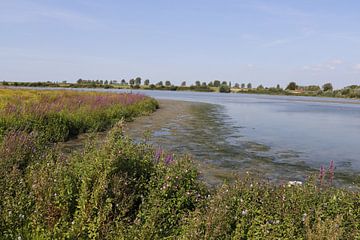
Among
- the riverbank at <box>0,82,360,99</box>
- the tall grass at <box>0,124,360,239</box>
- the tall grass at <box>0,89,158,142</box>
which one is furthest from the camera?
the riverbank at <box>0,82,360,99</box>

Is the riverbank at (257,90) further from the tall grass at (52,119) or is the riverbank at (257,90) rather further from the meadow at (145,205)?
the meadow at (145,205)

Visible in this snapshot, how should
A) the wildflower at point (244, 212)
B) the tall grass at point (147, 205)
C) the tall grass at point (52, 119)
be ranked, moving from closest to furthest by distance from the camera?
the tall grass at point (147, 205) → the wildflower at point (244, 212) → the tall grass at point (52, 119)

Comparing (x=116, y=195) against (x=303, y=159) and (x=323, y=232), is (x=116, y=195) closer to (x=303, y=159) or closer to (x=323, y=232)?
(x=323, y=232)

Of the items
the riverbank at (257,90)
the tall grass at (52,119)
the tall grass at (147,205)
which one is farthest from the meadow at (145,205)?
the riverbank at (257,90)

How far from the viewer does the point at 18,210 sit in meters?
5.48

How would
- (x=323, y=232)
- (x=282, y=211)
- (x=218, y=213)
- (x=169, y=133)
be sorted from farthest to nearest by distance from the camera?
(x=169, y=133), (x=282, y=211), (x=218, y=213), (x=323, y=232)

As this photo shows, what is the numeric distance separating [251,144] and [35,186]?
13311mm

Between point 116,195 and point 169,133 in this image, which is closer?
point 116,195

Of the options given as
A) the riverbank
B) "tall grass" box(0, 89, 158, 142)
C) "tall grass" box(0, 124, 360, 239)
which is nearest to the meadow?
"tall grass" box(0, 124, 360, 239)

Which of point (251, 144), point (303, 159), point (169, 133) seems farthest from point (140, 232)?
point (169, 133)

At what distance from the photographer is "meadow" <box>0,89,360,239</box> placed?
5.20 metres

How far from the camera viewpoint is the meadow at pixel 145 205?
5203 millimetres

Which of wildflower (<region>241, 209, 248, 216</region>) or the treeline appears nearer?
wildflower (<region>241, 209, 248, 216</region>)

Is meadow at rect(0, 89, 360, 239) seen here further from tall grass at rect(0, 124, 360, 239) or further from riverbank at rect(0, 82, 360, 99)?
riverbank at rect(0, 82, 360, 99)
